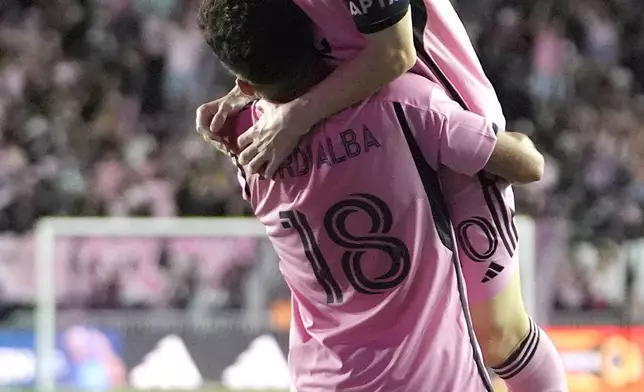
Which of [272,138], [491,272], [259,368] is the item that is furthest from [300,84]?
[259,368]

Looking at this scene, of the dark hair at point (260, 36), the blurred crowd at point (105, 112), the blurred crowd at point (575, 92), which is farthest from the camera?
the blurred crowd at point (575, 92)

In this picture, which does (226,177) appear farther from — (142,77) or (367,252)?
(367,252)

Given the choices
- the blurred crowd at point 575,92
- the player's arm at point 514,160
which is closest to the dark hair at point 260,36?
the player's arm at point 514,160

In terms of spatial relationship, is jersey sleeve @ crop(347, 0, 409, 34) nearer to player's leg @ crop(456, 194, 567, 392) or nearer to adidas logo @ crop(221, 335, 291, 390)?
player's leg @ crop(456, 194, 567, 392)

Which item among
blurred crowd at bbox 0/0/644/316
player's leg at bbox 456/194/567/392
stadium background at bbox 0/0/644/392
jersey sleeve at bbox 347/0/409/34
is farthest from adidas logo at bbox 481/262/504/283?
blurred crowd at bbox 0/0/644/316

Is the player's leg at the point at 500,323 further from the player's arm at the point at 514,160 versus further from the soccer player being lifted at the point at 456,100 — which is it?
the player's arm at the point at 514,160

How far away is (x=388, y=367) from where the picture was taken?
1.36m

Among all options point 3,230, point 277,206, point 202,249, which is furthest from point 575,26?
point 277,206

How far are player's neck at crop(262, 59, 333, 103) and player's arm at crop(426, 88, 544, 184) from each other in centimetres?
15

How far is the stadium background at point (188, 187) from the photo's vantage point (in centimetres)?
438

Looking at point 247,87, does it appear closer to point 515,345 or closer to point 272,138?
point 272,138

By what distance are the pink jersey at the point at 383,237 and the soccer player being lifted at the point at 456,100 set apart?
0.11ft

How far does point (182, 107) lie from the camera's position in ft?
20.4

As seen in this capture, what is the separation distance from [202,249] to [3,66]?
257 cm
